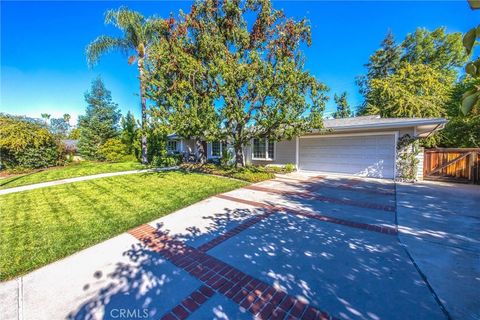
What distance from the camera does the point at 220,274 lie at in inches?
130

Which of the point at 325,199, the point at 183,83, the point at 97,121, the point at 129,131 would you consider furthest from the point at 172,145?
the point at 325,199

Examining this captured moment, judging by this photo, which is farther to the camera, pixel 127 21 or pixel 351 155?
pixel 127 21

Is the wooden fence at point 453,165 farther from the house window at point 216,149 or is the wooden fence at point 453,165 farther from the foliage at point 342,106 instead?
the foliage at point 342,106

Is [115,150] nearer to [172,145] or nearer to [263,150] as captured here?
[172,145]

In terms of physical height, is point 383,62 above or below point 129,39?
above

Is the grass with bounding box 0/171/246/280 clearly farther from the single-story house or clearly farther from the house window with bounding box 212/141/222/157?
the house window with bounding box 212/141/222/157

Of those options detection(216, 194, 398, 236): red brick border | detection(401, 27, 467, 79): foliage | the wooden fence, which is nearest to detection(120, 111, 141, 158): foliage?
detection(216, 194, 398, 236): red brick border

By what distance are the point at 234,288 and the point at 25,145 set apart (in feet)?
59.3

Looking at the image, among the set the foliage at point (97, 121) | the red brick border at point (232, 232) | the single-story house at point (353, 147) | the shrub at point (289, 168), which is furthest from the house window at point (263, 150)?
the foliage at point (97, 121)

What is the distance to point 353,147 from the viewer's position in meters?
11.5

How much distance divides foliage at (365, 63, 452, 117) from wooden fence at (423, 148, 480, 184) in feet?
30.8

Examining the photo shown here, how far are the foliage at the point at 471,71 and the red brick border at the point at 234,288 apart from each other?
2.50 meters

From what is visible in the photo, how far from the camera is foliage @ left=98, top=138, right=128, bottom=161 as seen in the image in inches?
820

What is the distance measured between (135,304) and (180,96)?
29.5 feet
